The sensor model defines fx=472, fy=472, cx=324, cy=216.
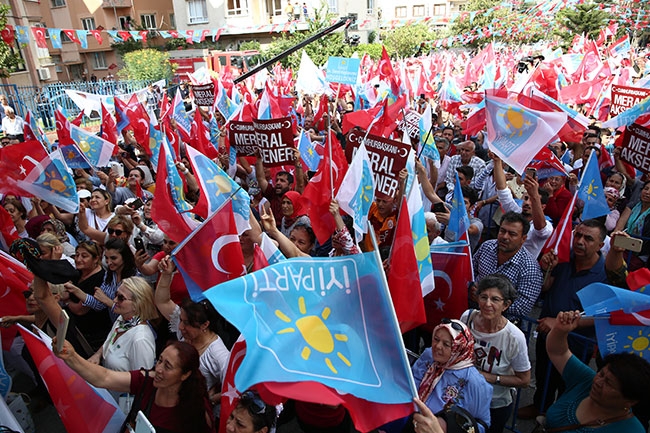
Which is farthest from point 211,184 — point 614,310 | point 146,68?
Answer: point 146,68

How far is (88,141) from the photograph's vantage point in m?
7.50

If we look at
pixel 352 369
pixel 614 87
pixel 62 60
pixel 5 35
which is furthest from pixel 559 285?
pixel 62 60

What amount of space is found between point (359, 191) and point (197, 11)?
42.9 metres

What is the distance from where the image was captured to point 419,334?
4.40m

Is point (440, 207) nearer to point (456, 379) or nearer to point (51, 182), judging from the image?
point (456, 379)

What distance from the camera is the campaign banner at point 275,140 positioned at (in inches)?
254

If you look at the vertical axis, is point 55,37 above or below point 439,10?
below

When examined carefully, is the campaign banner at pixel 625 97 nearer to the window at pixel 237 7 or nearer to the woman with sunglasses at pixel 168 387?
the woman with sunglasses at pixel 168 387

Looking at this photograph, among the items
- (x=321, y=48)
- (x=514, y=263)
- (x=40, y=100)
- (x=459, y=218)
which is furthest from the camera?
(x=321, y=48)

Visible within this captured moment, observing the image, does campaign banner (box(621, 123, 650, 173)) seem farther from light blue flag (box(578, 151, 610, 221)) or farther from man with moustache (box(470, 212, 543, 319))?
man with moustache (box(470, 212, 543, 319))

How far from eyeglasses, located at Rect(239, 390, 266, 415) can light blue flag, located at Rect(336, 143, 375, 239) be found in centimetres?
222

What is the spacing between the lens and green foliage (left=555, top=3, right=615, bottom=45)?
131 ft

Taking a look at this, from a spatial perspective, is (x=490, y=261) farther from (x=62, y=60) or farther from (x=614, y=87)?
(x=62, y=60)

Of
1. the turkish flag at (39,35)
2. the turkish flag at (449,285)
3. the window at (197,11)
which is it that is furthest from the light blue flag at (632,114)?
the window at (197,11)
